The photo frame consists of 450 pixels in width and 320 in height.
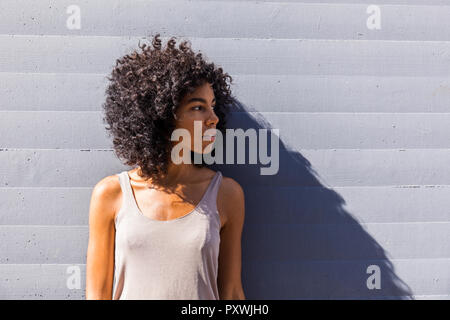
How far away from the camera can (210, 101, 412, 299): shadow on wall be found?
6.29 feet

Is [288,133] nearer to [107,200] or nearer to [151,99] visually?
[151,99]

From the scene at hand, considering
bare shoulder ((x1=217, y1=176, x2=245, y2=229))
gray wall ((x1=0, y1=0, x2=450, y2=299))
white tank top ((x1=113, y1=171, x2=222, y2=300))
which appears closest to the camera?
white tank top ((x1=113, y1=171, x2=222, y2=300))

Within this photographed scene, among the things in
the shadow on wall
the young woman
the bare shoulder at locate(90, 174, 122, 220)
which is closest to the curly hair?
the young woman

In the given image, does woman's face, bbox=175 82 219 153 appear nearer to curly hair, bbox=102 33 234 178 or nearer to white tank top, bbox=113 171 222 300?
curly hair, bbox=102 33 234 178

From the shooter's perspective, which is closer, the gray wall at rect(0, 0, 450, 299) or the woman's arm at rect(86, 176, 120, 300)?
the woman's arm at rect(86, 176, 120, 300)

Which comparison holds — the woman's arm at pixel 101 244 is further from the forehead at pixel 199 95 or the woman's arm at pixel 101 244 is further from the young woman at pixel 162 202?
the forehead at pixel 199 95

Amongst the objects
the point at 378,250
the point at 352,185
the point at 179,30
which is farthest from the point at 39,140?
the point at 378,250

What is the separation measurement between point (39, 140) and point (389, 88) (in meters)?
1.80

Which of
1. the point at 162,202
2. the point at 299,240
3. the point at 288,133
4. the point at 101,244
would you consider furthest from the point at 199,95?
the point at 299,240

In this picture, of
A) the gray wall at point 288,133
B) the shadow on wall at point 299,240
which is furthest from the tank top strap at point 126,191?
the shadow on wall at point 299,240

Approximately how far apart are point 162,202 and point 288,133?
0.76m

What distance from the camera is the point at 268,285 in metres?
1.91

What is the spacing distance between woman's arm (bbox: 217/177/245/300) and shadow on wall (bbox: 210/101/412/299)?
242 millimetres
